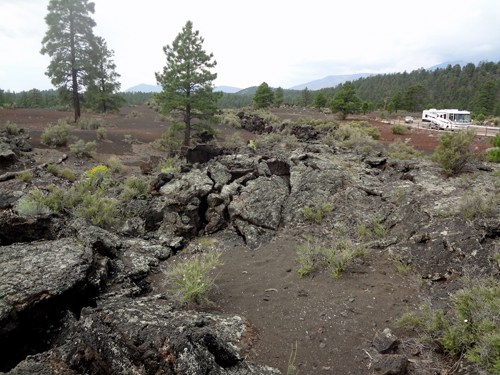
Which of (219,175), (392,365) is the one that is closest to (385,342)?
(392,365)

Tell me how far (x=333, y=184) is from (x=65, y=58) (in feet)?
Answer: 84.1

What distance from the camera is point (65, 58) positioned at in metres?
22.8

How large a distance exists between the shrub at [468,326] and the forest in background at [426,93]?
51760 millimetres

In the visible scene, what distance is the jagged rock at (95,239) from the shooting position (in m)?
4.87

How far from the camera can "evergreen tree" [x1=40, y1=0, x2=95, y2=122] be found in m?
22.0

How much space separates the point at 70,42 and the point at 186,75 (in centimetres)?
1307

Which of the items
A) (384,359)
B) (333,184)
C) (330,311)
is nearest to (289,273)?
(330,311)

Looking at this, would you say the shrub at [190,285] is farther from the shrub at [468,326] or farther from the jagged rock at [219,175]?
the jagged rock at [219,175]

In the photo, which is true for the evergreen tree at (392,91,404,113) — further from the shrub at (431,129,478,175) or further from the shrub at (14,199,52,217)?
the shrub at (14,199,52,217)

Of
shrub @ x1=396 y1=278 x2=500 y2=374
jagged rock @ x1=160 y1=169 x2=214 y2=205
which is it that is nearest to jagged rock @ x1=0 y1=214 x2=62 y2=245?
jagged rock @ x1=160 y1=169 x2=214 y2=205

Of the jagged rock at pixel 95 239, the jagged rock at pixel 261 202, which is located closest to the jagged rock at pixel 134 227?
the jagged rock at pixel 95 239

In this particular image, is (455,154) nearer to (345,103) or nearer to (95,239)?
(95,239)

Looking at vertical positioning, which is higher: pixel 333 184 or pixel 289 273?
pixel 333 184

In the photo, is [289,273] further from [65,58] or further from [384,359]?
[65,58]
